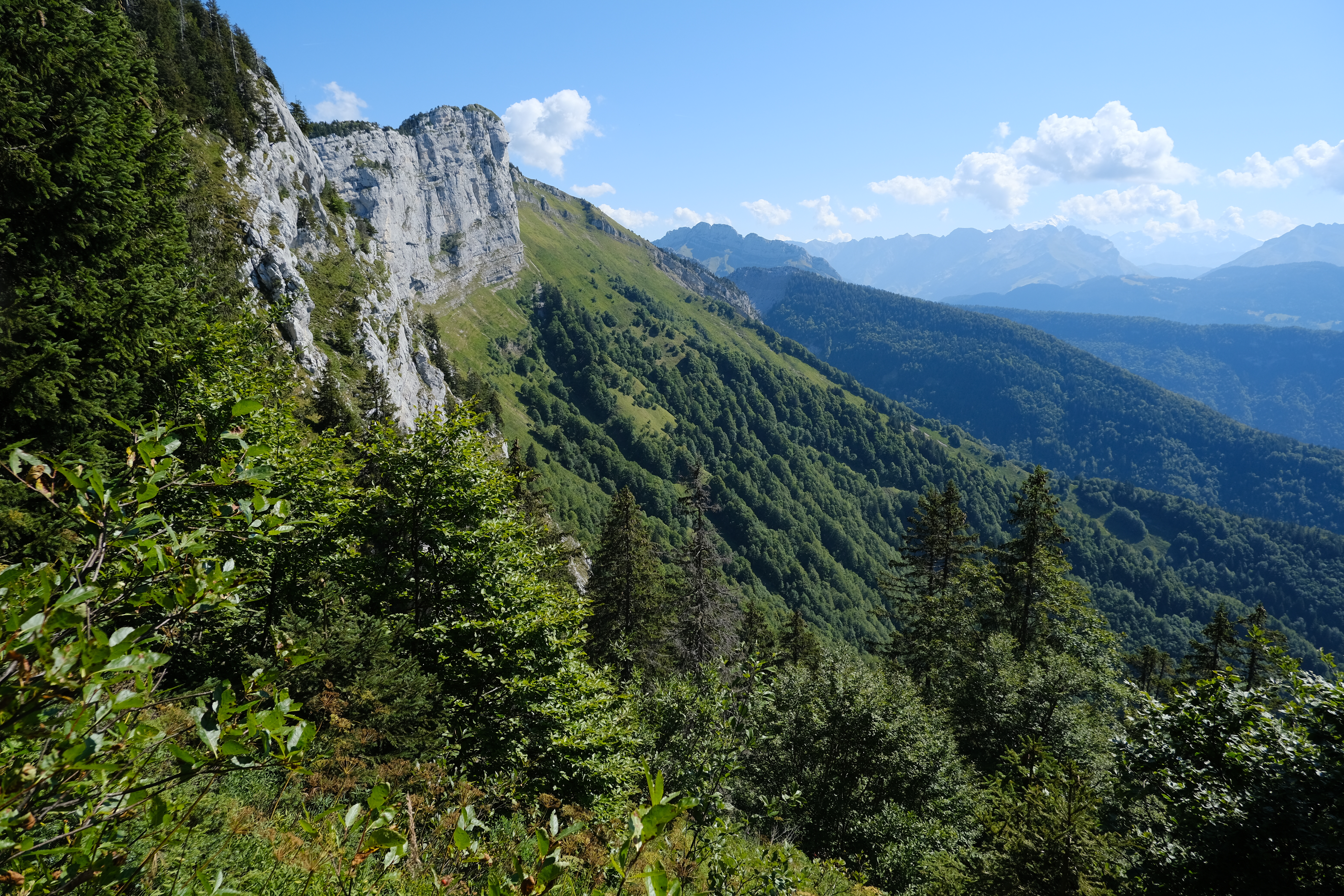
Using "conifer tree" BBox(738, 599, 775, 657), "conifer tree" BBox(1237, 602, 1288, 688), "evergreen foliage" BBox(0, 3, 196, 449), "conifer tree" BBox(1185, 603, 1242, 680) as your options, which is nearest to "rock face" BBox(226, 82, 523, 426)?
"evergreen foliage" BBox(0, 3, 196, 449)

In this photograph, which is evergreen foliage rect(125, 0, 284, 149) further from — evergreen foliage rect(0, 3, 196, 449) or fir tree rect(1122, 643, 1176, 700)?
fir tree rect(1122, 643, 1176, 700)

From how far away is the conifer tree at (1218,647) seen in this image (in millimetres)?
37250

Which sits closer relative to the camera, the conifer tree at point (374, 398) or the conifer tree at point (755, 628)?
the conifer tree at point (755, 628)

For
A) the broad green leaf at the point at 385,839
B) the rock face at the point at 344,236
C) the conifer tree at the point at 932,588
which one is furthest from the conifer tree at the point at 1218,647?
the rock face at the point at 344,236

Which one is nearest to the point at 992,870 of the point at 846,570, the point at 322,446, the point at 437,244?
the point at 322,446

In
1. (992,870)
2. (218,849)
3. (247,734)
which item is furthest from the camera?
(992,870)

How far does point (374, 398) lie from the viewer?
45938 millimetres

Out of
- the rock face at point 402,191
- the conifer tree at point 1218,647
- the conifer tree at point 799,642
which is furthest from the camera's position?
the rock face at point 402,191

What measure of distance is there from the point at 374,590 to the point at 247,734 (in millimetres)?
14157

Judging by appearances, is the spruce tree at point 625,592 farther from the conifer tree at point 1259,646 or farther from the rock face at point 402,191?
the rock face at point 402,191

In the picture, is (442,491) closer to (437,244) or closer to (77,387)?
(77,387)

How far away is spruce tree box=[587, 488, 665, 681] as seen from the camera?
34.8m

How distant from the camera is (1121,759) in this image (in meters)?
9.74

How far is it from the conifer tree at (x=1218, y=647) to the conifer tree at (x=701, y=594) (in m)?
28.6
